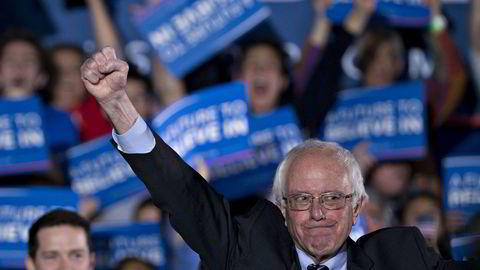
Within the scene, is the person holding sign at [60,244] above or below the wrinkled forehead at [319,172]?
below

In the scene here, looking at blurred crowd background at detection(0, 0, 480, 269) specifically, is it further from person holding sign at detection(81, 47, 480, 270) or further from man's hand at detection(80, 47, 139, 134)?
man's hand at detection(80, 47, 139, 134)

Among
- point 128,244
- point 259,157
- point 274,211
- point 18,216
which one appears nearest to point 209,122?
point 259,157

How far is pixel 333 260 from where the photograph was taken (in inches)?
128

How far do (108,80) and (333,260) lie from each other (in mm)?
769

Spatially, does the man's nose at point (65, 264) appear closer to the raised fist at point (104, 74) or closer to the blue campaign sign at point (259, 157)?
the blue campaign sign at point (259, 157)

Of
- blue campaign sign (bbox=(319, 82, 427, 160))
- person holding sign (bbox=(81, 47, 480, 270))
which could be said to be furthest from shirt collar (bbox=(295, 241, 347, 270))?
blue campaign sign (bbox=(319, 82, 427, 160))

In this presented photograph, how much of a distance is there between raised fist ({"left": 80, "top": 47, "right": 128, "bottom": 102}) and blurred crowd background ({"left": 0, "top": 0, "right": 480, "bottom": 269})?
6.93 ft

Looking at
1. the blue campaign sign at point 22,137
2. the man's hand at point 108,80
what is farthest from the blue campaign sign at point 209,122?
the man's hand at point 108,80

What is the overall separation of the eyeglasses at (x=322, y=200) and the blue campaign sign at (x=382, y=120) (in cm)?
306

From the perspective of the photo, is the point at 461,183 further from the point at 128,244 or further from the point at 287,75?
the point at 128,244

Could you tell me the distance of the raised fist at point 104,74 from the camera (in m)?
3.04

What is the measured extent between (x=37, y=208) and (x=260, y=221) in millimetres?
2323

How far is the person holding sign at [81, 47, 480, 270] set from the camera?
312 cm

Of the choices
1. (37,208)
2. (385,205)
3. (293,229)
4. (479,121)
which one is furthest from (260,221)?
(479,121)
